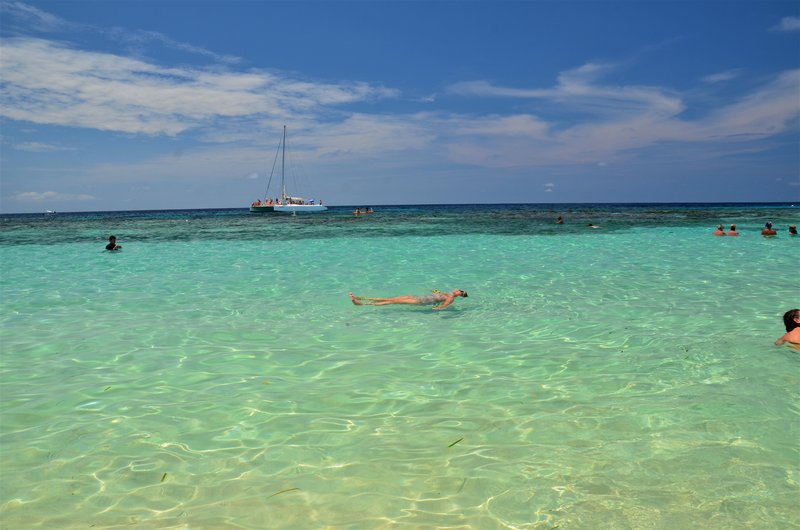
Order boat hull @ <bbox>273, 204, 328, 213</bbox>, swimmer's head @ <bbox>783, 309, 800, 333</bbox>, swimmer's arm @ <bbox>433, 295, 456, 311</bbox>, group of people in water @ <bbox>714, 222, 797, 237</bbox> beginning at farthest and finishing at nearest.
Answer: boat hull @ <bbox>273, 204, 328, 213</bbox> < group of people in water @ <bbox>714, 222, 797, 237</bbox> < swimmer's arm @ <bbox>433, 295, 456, 311</bbox> < swimmer's head @ <bbox>783, 309, 800, 333</bbox>

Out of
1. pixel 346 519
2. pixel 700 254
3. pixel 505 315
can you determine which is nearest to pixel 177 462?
pixel 346 519

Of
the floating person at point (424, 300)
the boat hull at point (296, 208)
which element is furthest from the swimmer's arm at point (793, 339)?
the boat hull at point (296, 208)

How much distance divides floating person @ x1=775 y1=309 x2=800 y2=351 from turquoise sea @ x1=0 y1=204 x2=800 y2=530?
226 millimetres

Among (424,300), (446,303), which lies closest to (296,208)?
(424,300)

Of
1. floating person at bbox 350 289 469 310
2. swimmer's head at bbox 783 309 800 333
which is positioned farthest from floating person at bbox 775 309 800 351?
floating person at bbox 350 289 469 310

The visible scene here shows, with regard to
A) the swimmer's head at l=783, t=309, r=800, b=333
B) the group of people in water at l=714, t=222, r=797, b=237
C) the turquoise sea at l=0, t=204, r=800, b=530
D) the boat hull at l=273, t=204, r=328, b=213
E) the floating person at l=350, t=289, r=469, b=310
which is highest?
the boat hull at l=273, t=204, r=328, b=213

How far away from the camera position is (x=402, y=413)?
5508 millimetres

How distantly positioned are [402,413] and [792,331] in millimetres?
6164

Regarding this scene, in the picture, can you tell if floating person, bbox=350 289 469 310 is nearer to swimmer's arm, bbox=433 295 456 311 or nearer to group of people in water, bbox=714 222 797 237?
swimmer's arm, bbox=433 295 456 311

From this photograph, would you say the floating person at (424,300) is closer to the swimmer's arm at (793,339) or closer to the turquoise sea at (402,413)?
the turquoise sea at (402,413)

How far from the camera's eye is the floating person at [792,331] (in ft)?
24.7

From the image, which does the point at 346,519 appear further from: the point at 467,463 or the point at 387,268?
the point at 387,268

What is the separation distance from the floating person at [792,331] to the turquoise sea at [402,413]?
226 millimetres

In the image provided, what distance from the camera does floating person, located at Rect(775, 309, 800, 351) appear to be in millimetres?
7520
